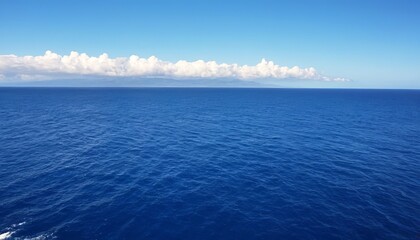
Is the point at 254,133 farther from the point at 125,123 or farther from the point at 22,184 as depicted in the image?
the point at 22,184

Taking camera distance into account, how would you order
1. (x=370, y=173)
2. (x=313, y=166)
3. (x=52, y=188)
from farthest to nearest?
(x=313, y=166)
(x=370, y=173)
(x=52, y=188)

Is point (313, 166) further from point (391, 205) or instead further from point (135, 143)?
point (135, 143)

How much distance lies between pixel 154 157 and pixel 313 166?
3825 centimetres

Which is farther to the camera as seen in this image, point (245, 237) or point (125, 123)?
point (125, 123)

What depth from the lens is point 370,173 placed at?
4975 cm

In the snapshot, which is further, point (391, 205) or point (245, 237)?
point (391, 205)

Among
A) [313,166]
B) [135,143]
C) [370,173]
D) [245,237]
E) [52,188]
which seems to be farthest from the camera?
[135,143]

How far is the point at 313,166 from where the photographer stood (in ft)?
175

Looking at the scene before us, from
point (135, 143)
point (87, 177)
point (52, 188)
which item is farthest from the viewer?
point (135, 143)

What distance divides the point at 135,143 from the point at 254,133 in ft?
136

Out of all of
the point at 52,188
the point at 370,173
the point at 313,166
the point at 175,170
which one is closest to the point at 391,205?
the point at 370,173

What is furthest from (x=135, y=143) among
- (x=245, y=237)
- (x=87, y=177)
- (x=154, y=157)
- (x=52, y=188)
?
(x=245, y=237)

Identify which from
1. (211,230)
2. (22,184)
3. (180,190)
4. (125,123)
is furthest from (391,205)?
(125,123)

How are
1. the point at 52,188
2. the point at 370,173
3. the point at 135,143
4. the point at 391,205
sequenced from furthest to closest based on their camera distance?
the point at 135,143 < the point at 370,173 < the point at 52,188 < the point at 391,205
